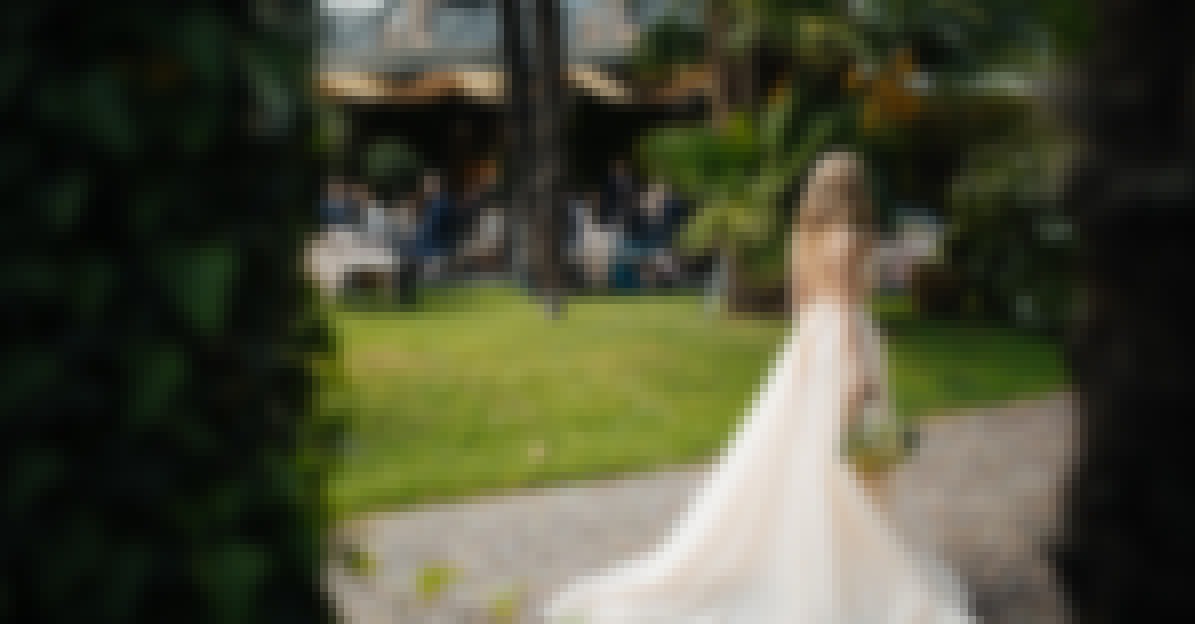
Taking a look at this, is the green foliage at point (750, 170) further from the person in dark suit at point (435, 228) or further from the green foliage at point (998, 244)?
the person in dark suit at point (435, 228)

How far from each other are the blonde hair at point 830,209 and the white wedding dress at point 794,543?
204mm

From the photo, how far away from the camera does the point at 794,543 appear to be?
455 cm

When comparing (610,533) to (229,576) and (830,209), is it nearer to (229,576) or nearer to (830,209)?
(830,209)

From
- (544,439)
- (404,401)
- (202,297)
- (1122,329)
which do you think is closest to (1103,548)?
(1122,329)

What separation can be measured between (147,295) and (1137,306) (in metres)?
1.15

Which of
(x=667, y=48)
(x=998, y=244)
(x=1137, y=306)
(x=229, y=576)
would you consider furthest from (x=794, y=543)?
(x=667, y=48)

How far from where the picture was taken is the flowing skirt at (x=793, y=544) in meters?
4.49

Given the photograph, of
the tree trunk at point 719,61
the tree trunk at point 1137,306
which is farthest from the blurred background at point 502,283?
the tree trunk at point 719,61

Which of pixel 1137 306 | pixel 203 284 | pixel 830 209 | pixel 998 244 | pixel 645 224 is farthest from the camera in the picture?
pixel 645 224

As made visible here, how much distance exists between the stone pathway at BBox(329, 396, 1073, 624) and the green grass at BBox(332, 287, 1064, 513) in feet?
1.74

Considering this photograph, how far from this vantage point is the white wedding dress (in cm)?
449

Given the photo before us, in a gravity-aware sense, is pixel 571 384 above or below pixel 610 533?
below

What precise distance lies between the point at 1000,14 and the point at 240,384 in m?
11.2

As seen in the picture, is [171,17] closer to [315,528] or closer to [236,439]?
[236,439]
